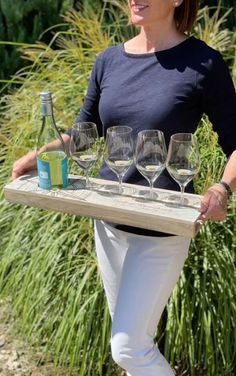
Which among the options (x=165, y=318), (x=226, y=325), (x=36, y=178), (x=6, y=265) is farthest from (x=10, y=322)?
(x=36, y=178)

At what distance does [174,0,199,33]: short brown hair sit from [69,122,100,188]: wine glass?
0.49 m

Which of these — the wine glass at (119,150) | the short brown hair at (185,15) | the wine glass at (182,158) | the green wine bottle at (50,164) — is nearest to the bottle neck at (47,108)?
the green wine bottle at (50,164)

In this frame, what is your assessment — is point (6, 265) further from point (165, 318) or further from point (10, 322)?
point (165, 318)

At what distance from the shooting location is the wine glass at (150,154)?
2.10 metres

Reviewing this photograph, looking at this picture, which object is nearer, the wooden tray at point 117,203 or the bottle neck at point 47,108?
the wooden tray at point 117,203

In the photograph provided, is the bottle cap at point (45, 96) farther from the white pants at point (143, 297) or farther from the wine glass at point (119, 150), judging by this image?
the white pants at point (143, 297)

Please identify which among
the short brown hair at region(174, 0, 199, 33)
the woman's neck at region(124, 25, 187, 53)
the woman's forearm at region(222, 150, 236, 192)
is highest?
the short brown hair at region(174, 0, 199, 33)

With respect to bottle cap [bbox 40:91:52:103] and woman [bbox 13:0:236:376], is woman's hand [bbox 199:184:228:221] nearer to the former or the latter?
woman [bbox 13:0:236:376]

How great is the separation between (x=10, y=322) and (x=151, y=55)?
208 centimetres

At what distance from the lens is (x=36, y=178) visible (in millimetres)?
2312

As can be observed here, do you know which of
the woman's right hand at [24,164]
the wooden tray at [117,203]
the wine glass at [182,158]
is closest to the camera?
the wooden tray at [117,203]

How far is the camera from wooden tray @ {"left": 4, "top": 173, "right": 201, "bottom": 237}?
6.47 ft

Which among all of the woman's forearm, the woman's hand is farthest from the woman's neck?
the woman's hand

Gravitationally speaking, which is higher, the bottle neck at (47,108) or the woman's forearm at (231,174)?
the bottle neck at (47,108)
